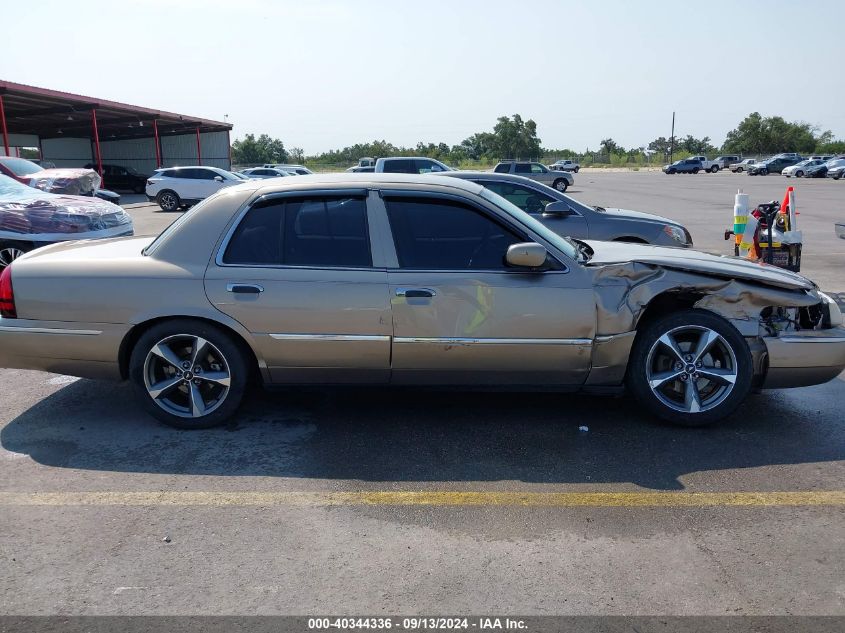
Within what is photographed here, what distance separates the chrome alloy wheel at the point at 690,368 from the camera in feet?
15.1

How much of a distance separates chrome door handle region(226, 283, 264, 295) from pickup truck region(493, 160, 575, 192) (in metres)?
29.3

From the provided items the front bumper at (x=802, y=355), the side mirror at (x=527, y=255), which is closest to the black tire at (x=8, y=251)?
the side mirror at (x=527, y=255)

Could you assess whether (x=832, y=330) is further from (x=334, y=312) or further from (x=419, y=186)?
(x=334, y=312)

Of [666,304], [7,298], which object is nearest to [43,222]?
[7,298]

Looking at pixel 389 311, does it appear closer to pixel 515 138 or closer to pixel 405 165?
pixel 405 165

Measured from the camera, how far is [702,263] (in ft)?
15.7

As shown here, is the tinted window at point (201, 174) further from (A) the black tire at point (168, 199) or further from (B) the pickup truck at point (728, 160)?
(B) the pickup truck at point (728, 160)

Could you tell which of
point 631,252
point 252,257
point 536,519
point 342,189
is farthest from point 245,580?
point 631,252

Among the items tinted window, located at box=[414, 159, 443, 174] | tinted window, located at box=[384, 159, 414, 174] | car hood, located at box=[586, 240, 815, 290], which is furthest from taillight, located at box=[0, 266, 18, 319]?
tinted window, located at box=[414, 159, 443, 174]

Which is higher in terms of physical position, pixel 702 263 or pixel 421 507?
pixel 702 263

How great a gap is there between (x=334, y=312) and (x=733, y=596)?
2.64 meters

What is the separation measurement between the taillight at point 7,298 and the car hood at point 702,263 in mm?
3740

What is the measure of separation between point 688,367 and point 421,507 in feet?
6.73

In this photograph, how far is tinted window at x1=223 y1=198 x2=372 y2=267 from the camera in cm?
460
